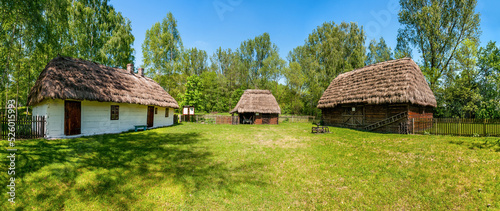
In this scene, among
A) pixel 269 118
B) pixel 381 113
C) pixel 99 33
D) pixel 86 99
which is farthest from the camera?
pixel 269 118

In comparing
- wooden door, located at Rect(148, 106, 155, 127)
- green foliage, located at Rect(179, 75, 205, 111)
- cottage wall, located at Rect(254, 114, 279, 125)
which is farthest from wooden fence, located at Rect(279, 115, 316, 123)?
wooden door, located at Rect(148, 106, 155, 127)

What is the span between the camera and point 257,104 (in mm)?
27156

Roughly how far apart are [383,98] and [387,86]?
4.72 feet

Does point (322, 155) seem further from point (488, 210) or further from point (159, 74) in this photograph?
point (159, 74)

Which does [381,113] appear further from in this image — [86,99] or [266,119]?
[86,99]

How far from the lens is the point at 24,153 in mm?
6691

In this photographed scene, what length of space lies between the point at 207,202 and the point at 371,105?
19.1m

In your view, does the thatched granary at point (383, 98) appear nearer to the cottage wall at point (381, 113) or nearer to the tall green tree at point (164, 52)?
the cottage wall at point (381, 113)

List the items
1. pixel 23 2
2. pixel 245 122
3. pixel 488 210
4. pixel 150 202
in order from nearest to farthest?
pixel 488 210 < pixel 150 202 < pixel 23 2 < pixel 245 122

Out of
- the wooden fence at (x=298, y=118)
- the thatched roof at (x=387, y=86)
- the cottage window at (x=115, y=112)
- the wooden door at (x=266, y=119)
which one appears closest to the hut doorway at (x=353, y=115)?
the thatched roof at (x=387, y=86)

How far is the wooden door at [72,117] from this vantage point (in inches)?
462

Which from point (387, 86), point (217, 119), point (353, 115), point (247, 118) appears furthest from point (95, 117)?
point (387, 86)

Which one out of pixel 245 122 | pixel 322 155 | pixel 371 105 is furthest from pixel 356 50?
pixel 322 155

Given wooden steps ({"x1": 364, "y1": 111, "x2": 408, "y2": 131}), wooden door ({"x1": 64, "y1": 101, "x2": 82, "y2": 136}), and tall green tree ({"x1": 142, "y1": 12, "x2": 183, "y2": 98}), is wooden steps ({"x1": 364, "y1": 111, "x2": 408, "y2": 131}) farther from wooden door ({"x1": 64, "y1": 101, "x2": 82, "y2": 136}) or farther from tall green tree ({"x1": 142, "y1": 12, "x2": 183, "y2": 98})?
tall green tree ({"x1": 142, "y1": 12, "x2": 183, "y2": 98})
